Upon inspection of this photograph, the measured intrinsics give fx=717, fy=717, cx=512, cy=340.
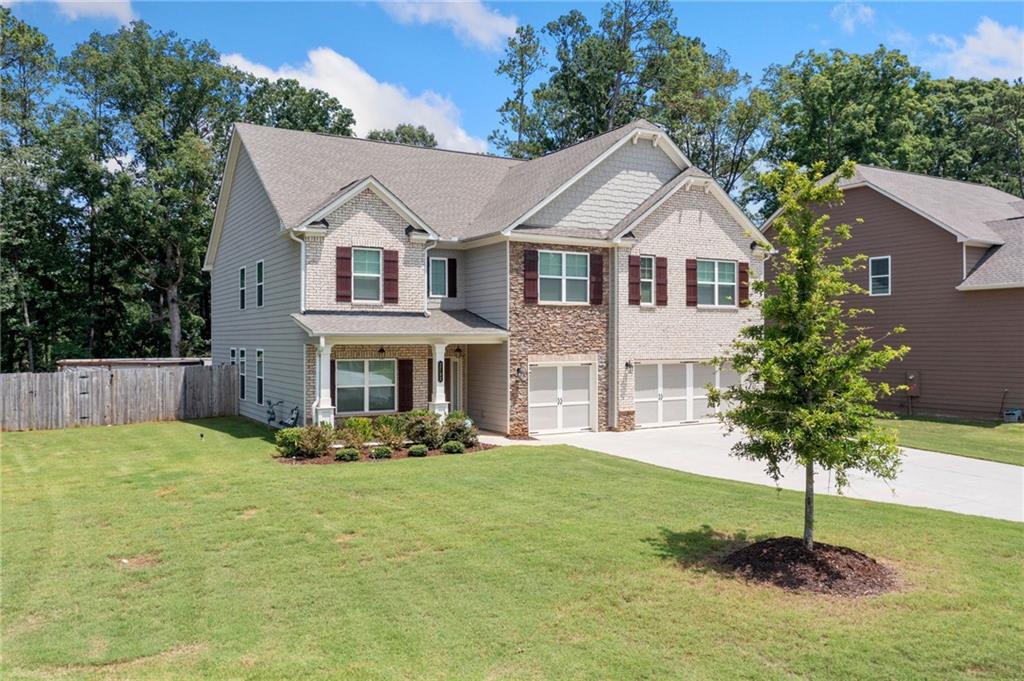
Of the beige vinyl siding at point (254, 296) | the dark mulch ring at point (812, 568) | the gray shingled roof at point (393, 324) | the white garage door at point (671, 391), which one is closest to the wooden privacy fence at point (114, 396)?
the beige vinyl siding at point (254, 296)

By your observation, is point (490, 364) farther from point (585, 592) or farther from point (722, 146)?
point (722, 146)

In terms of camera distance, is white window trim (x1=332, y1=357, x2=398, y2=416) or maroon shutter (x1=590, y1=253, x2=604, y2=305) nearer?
white window trim (x1=332, y1=357, x2=398, y2=416)

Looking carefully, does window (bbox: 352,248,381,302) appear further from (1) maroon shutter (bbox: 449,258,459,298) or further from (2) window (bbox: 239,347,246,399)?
(2) window (bbox: 239,347,246,399)

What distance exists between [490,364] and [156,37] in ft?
99.5

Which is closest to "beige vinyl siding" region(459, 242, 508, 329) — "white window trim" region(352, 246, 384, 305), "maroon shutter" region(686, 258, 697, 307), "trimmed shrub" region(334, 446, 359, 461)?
"white window trim" region(352, 246, 384, 305)

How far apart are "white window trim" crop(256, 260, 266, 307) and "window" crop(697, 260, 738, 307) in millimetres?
13445

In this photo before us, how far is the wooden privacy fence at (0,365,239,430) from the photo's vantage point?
20344 millimetres

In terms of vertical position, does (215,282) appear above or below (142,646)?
above

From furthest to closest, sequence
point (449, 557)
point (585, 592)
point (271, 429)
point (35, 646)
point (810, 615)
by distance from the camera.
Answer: point (271, 429) < point (449, 557) < point (585, 592) < point (810, 615) < point (35, 646)

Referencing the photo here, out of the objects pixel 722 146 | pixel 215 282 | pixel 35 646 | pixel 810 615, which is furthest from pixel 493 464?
pixel 722 146

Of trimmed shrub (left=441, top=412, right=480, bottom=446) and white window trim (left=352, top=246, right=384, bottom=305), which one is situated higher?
white window trim (left=352, top=246, right=384, bottom=305)

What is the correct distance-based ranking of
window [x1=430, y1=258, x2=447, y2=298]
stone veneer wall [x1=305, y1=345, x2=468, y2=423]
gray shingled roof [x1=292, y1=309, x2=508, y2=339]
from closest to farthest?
gray shingled roof [x1=292, y1=309, x2=508, y2=339] < stone veneer wall [x1=305, y1=345, x2=468, y2=423] < window [x1=430, y1=258, x2=447, y2=298]

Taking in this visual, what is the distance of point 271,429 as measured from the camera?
65.4 ft

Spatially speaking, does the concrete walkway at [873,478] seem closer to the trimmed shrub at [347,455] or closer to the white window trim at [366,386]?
the white window trim at [366,386]
